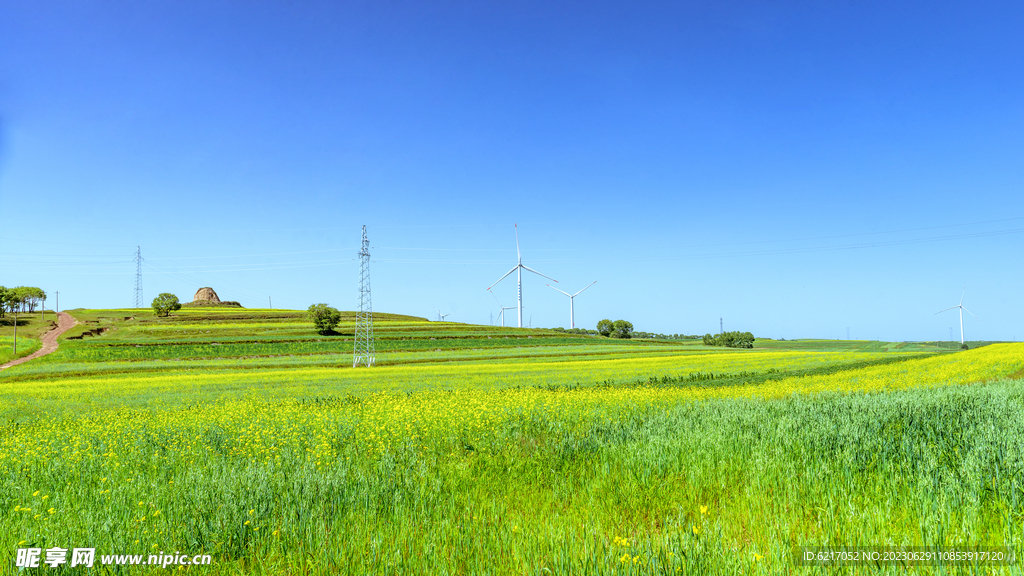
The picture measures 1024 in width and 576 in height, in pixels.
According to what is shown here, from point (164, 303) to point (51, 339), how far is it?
161ft

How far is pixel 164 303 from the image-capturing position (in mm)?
147500

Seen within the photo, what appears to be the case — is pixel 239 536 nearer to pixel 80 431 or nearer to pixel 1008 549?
pixel 1008 549

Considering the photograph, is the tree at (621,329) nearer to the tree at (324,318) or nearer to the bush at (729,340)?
the bush at (729,340)

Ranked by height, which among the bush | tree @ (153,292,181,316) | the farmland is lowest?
the bush

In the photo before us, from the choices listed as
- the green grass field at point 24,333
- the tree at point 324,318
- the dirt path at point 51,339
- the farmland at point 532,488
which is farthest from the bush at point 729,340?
the green grass field at point 24,333

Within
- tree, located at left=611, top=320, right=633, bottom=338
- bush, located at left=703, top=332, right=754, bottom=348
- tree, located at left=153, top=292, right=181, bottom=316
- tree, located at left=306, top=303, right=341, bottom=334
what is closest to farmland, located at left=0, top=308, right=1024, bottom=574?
tree, located at left=306, top=303, right=341, bottom=334

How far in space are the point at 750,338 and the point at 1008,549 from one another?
188 m

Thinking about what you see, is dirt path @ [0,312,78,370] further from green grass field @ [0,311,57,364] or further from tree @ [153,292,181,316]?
tree @ [153,292,181,316]

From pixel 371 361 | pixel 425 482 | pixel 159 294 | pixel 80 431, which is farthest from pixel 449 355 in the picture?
pixel 159 294

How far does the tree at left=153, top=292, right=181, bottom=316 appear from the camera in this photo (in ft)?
472

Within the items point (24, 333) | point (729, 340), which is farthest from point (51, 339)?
point (729, 340)

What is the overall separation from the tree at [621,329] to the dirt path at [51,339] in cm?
16230

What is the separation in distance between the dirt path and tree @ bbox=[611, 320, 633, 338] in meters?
162

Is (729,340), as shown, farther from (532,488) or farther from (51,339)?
(51,339)
